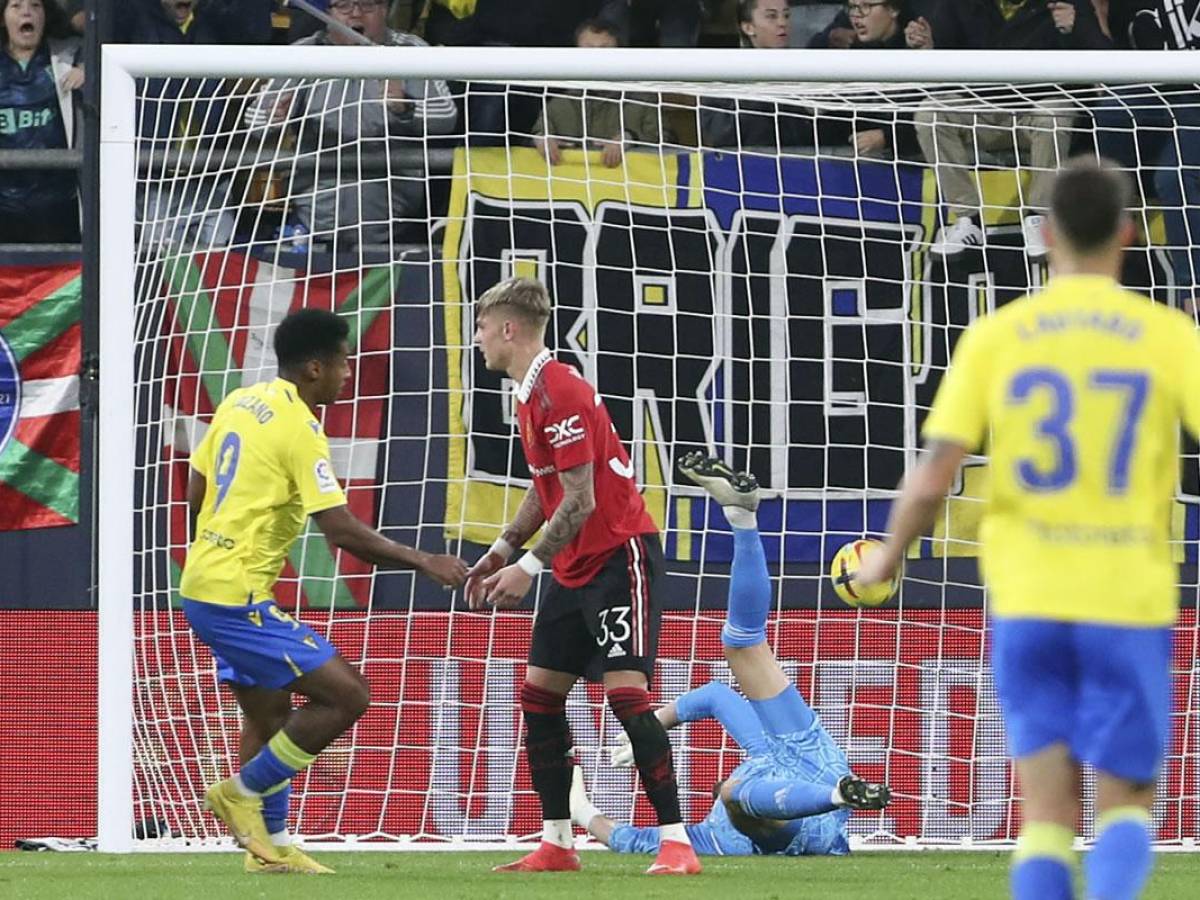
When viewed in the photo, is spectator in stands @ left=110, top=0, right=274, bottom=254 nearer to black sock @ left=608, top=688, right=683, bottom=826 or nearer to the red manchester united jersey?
the red manchester united jersey

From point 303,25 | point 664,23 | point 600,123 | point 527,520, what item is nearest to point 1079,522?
point 527,520

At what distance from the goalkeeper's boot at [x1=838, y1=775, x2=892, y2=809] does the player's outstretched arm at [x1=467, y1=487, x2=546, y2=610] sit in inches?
52.8

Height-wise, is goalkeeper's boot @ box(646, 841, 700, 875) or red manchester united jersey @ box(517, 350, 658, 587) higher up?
red manchester united jersey @ box(517, 350, 658, 587)

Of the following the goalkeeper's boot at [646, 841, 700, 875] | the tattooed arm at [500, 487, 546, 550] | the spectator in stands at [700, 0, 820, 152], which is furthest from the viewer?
the spectator in stands at [700, 0, 820, 152]

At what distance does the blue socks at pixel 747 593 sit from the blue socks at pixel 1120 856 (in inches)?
139

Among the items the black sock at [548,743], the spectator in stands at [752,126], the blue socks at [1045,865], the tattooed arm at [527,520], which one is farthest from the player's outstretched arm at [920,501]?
the spectator in stands at [752,126]

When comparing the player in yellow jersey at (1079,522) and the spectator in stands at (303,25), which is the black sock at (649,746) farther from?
→ the spectator in stands at (303,25)

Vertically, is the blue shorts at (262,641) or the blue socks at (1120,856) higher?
the blue shorts at (262,641)

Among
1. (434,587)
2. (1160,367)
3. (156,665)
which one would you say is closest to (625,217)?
(434,587)

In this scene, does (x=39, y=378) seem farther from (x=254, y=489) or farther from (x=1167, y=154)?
(x=1167, y=154)

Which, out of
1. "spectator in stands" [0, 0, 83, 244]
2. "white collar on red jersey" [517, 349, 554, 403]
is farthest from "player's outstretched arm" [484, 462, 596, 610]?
"spectator in stands" [0, 0, 83, 244]

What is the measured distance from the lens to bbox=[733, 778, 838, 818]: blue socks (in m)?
7.30

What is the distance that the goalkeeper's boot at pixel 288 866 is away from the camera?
6.94 meters

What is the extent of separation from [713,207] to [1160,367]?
5276 millimetres
